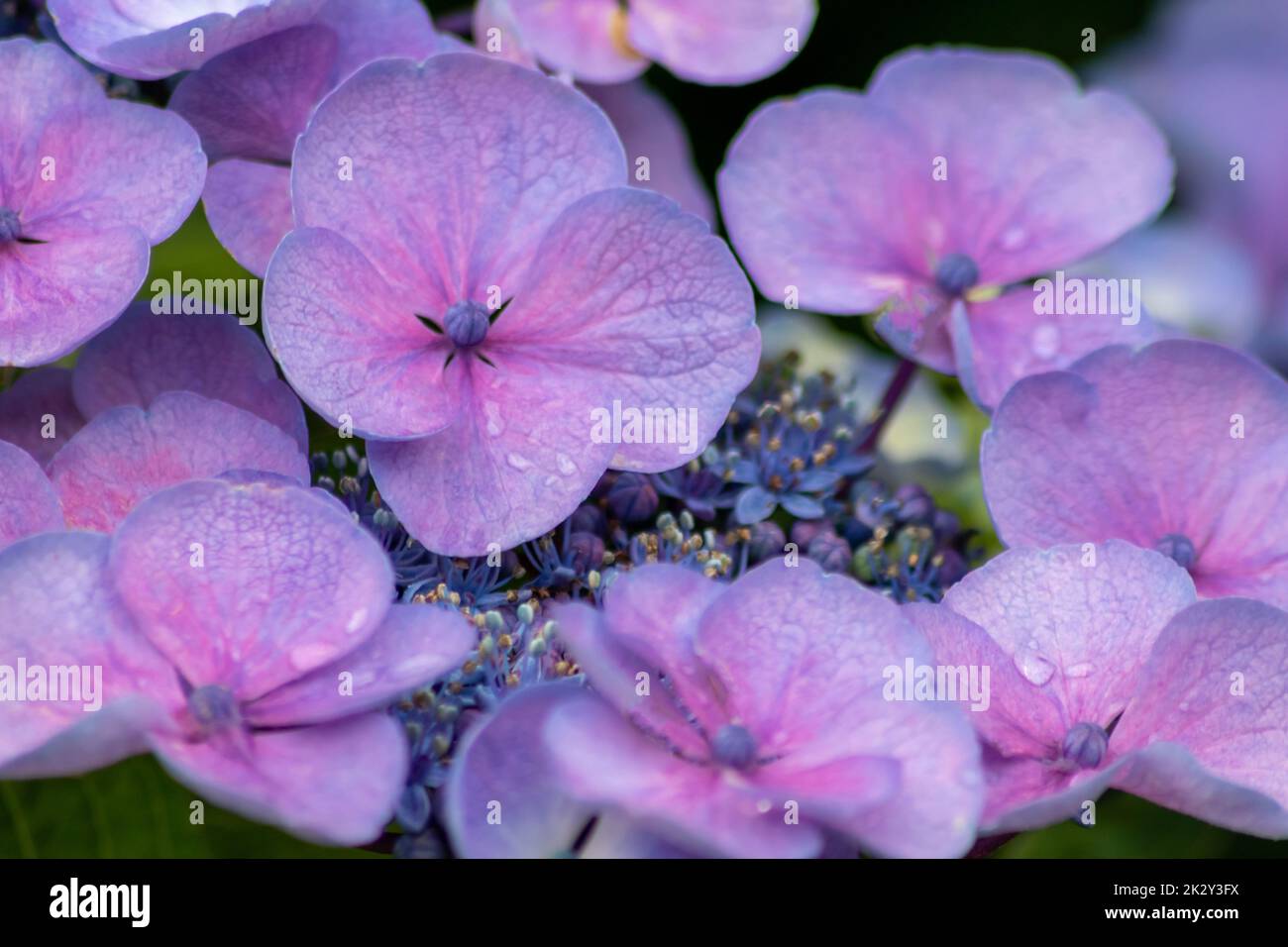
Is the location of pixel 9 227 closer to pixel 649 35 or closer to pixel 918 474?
pixel 649 35

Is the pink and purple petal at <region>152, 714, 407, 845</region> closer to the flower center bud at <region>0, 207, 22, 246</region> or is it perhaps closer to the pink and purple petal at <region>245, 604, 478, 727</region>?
the pink and purple petal at <region>245, 604, 478, 727</region>

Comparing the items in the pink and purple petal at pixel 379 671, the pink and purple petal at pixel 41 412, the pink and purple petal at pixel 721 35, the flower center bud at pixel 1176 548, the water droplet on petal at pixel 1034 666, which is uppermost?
the pink and purple petal at pixel 721 35

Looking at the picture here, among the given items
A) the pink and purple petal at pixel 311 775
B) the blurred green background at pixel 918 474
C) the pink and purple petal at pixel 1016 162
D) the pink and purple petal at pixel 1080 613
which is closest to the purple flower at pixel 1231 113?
the blurred green background at pixel 918 474

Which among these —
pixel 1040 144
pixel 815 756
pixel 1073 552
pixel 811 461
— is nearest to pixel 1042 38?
pixel 1040 144

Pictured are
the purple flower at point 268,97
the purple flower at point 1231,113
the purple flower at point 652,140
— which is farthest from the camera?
the purple flower at point 1231,113

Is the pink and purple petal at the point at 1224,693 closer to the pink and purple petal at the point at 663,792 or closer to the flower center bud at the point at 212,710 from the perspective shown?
the pink and purple petal at the point at 663,792
